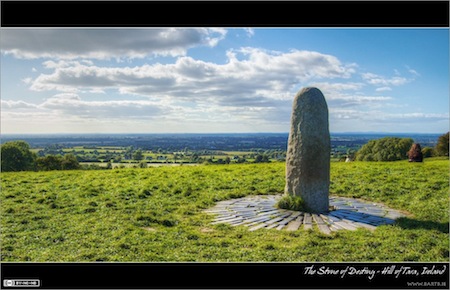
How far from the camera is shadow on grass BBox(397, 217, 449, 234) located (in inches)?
400

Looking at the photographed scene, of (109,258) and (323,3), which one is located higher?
(323,3)

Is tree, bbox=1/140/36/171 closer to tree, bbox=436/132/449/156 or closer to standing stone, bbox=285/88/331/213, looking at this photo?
standing stone, bbox=285/88/331/213

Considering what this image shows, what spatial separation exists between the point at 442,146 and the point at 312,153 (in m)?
37.4

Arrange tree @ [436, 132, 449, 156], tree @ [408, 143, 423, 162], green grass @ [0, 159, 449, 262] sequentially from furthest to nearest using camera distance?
tree @ [436, 132, 449, 156], tree @ [408, 143, 423, 162], green grass @ [0, 159, 449, 262]

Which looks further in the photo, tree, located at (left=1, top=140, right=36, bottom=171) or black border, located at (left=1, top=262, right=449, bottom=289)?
tree, located at (left=1, top=140, right=36, bottom=171)

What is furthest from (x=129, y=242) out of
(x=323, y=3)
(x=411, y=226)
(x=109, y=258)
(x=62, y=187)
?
(x=62, y=187)

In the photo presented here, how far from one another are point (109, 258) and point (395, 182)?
543 inches

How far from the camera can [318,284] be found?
635 centimetres

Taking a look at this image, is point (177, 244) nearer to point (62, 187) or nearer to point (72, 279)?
point (72, 279)

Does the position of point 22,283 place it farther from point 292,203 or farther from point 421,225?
point 421,225

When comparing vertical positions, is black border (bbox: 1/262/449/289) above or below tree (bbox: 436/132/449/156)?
below

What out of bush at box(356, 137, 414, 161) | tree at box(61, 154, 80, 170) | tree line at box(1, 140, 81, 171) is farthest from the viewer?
bush at box(356, 137, 414, 161)

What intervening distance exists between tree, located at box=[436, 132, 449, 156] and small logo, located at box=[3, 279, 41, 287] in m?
42.1

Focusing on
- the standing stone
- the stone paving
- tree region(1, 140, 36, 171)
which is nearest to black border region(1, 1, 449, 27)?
the standing stone
